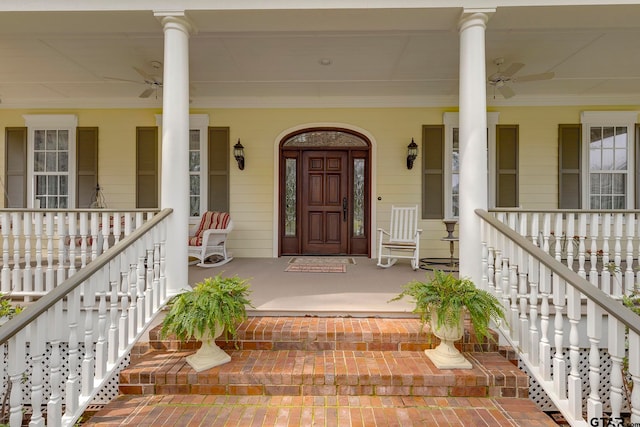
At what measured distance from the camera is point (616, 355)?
1.80 meters

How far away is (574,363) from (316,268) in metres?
3.23

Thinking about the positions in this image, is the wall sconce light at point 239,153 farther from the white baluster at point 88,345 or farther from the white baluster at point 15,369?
the white baluster at point 15,369

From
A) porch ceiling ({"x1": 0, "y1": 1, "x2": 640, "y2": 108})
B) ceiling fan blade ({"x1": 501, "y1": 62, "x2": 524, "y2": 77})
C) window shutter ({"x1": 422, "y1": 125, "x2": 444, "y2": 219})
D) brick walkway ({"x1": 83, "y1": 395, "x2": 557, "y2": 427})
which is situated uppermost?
porch ceiling ({"x1": 0, "y1": 1, "x2": 640, "y2": 108})

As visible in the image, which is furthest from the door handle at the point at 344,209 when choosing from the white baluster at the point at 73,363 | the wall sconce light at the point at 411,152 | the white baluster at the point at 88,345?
the white baluster at the point at 73,363

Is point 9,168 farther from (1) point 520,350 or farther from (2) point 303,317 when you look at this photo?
(1) point 520,350

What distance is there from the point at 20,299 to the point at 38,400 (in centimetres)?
193

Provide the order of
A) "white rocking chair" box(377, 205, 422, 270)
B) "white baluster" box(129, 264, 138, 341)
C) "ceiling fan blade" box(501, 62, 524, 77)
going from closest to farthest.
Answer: "white baluster" box(129, 264, 138, 341) → "ceiling fan blade" box(501, 62, 524, 77) → "white rocking chair" box(377, 205, 422, 270)

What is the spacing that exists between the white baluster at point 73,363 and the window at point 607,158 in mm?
6800

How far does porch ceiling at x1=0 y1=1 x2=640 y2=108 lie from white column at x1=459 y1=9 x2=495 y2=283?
24 centimetres

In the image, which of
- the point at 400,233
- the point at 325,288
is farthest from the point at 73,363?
the point at 400,233

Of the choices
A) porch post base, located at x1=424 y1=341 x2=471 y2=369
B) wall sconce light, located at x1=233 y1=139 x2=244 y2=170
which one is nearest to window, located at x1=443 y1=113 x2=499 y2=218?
wall sconce light, located at x1=233 y1=139 x2=244 y2=170

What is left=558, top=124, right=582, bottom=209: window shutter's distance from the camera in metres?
5.89

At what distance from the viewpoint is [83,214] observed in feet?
10.4

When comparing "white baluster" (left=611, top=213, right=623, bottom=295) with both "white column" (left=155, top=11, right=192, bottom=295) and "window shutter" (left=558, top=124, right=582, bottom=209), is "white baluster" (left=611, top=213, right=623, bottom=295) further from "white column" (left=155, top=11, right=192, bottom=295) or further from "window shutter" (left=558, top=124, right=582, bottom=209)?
"white column" (left=155, top=11, right=192, bottom=295)
